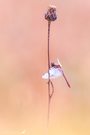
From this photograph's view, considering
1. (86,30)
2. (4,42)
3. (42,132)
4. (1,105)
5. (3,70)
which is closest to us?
(42,132)

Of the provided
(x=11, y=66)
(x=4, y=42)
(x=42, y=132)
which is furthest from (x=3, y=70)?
(x=42, y=132)

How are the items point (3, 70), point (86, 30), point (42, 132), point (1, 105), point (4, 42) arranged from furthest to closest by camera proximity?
point (86, 30), point (4, 42), point (3, 70), point (1, 105), point (42, 132)

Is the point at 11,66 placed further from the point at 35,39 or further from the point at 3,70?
the point at 35,39

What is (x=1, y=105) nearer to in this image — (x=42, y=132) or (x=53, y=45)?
(x=42, y=132)

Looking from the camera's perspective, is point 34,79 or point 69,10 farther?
point 69,10

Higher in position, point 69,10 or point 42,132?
point 69,10

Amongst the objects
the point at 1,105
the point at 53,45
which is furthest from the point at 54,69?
the point at 53,45
